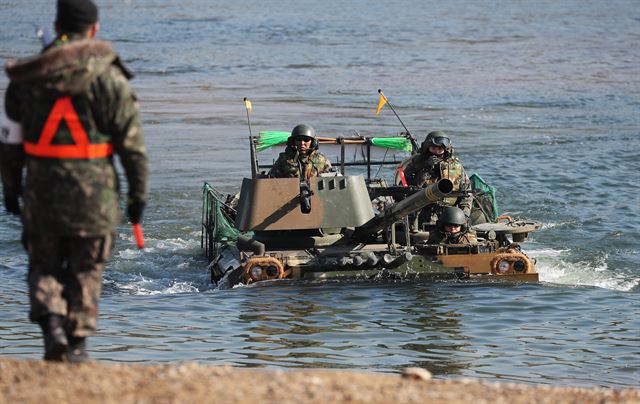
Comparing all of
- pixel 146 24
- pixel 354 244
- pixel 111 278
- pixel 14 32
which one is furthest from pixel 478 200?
pixel 146 24

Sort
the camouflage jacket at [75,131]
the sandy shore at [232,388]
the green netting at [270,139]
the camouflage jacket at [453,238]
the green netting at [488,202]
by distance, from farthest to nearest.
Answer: the green netting at [270,139]
the green netting at [488,202]
the camouflage jacket at [453,238]
the camouflage jacket at [75,131]
the sandy shore at [232,388]

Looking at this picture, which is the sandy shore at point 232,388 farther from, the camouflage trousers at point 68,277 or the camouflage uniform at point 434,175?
the camouflage uniform at point 434,175

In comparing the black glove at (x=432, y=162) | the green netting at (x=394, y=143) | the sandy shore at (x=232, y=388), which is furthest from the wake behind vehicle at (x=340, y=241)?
the sandy shore at (x=232, y=388)

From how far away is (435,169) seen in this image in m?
19.4

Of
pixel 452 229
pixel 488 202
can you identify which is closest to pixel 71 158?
pixel 452 229

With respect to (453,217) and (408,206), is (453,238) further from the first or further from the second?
(408,206)

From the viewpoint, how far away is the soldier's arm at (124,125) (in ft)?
25.9

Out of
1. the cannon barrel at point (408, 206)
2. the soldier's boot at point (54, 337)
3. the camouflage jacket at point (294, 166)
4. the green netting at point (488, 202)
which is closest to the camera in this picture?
the soldier's boot at point (54, 337)

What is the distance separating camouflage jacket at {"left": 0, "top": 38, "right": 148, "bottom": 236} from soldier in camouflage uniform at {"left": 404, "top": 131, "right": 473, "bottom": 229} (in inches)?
449

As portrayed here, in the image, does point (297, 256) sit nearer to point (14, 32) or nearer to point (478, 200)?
point (478, 200)

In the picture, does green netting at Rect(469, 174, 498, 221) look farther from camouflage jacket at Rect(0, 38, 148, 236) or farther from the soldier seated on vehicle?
camouflage jacket at Rect(0, 38, 148, 236)

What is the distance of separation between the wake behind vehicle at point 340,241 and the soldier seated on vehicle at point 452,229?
17cm

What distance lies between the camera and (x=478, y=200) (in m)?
20.1

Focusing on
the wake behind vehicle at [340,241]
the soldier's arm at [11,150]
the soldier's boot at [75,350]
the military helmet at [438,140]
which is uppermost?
the military helmet at [438,140]
